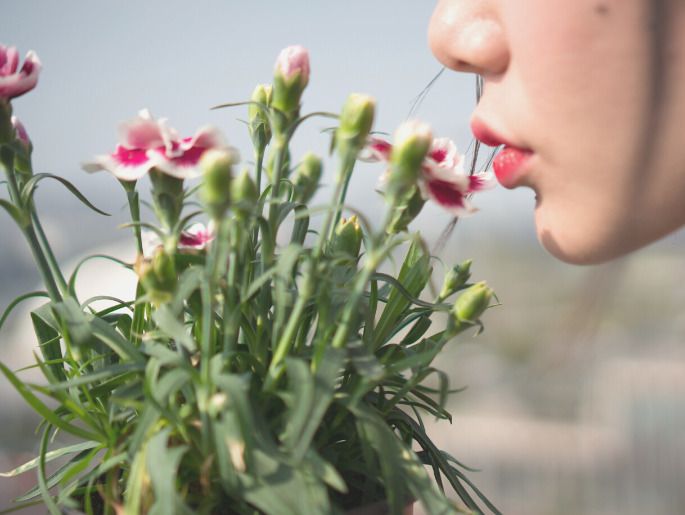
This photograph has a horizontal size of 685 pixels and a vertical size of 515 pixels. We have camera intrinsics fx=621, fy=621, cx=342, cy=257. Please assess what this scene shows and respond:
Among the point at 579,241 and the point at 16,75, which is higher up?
the point at 16,75

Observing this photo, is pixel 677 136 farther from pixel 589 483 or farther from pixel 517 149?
pixel 589 483

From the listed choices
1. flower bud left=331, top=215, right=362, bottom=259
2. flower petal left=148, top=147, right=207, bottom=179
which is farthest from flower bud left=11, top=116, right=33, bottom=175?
flower bud left=331, top=215, right=362, bottom=259

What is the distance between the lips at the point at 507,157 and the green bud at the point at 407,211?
12cm

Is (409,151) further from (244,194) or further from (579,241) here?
(579,241)

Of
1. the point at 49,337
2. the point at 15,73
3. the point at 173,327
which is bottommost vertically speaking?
the point at 49,337

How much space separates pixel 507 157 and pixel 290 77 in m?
0.21

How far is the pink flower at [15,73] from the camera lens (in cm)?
35

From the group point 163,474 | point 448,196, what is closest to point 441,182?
point 448,196

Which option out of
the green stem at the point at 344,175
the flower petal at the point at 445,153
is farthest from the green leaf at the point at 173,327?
the flower petal at the point at 445,153

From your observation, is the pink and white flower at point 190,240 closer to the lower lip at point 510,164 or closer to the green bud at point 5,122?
the green bud at point 5,122

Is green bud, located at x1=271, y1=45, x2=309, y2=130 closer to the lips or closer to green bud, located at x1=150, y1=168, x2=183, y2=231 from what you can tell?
green bud, located at x1=150, y1=168, x2=183, y2=231

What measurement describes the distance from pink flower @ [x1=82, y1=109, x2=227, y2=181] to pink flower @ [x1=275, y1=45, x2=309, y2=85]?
5 centimetres

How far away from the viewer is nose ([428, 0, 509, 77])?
45cm

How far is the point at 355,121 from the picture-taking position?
11.9 inches
